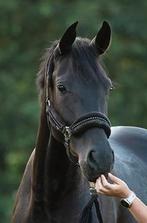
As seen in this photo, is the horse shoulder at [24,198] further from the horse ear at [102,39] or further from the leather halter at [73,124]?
the horse ear at [102,39]

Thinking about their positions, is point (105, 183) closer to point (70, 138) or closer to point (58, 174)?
point (70, 138)

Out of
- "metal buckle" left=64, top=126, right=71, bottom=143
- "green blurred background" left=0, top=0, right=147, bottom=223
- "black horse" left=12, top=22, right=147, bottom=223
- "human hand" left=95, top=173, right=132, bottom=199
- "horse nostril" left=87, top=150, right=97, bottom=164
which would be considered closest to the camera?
"human hand" left=95, top=173, right=132, bottom=199

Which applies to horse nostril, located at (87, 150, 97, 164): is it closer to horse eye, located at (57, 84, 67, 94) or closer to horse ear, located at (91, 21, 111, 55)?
horse eye, located at (57, 84, 67, 94)

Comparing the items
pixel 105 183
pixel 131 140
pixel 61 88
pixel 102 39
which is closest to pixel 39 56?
pixel 131 140

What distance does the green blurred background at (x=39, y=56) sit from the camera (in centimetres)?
1956

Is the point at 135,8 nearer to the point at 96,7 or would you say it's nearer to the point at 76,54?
the point at 96,7

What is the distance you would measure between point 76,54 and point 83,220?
3.54 feet

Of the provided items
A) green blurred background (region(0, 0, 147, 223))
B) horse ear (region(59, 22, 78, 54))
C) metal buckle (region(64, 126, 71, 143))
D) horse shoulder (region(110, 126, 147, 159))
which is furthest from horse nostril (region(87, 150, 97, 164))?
green blurred background (region(0, 0, 147, 223))

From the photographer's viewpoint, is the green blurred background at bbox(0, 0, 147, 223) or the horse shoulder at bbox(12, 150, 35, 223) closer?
the horse shoulder at bbox(12, 150, 35, 223)

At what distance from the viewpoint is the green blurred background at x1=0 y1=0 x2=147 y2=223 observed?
19.6 metres

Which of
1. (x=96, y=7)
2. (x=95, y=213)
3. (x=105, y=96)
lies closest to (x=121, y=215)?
(x=95, y=213)

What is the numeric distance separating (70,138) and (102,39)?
2.42 feet

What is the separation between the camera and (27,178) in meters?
6.46

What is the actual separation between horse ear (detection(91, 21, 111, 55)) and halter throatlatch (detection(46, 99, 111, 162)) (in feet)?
1.57
